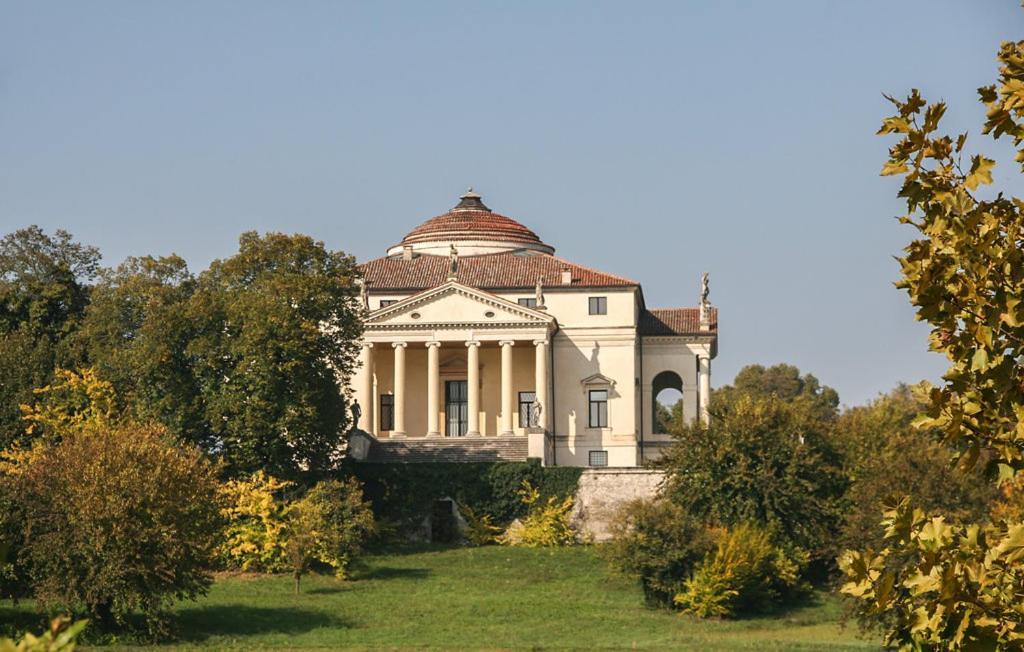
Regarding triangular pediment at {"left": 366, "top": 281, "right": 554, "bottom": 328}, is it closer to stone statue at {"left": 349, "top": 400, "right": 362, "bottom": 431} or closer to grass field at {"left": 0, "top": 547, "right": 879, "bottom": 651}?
stone statue at {"left": 349, "top": 400, "right": 362, "bottom": 431}

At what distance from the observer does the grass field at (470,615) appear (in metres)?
47.0

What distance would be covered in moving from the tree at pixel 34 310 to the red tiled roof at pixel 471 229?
16.5m

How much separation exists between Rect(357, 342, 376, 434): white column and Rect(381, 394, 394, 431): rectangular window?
4.68 ft

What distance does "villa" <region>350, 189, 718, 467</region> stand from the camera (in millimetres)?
78562

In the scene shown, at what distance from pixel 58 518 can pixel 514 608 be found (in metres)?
13.3

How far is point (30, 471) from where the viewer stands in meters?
48.9

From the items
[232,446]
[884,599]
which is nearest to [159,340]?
[232,446]

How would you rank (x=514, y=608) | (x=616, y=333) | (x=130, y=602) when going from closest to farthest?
(x=130, y=602)
(x=514, y=608)
(x=616, y=333)

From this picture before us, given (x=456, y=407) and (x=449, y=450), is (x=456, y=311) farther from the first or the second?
(x=449, y=450)

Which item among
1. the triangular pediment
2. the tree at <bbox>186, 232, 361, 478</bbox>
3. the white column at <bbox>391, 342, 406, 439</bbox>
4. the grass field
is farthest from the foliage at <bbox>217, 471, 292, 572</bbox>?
the triangular pediment

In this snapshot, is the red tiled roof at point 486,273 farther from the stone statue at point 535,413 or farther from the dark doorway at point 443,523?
the dark doorway at point 443,523

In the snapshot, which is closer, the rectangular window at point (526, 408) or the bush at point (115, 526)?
the bush at point (115, 526)

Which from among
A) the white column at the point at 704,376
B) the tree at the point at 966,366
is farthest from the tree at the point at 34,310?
the tree at the point at 966,366

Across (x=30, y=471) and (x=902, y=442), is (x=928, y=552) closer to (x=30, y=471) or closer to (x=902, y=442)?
(x=30, y=471)
